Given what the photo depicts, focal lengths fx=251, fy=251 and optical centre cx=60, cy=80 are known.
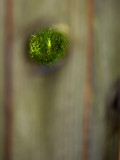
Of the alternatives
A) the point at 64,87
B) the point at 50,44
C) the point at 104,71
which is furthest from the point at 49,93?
the point at 50,44

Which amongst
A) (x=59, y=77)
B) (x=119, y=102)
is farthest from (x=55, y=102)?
(x=119, y=102)

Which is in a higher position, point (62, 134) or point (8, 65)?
point (8, 65)

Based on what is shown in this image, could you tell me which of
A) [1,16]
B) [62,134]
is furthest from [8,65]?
[62,134]

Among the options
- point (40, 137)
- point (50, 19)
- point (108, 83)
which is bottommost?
point (40, 137)

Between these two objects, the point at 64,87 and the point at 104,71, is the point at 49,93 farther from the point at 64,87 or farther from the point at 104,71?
the point at 104,71

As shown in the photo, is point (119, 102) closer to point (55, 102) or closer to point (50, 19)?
point (55, 102)

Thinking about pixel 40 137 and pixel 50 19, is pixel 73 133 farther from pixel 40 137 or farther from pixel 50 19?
pixel 50 19
